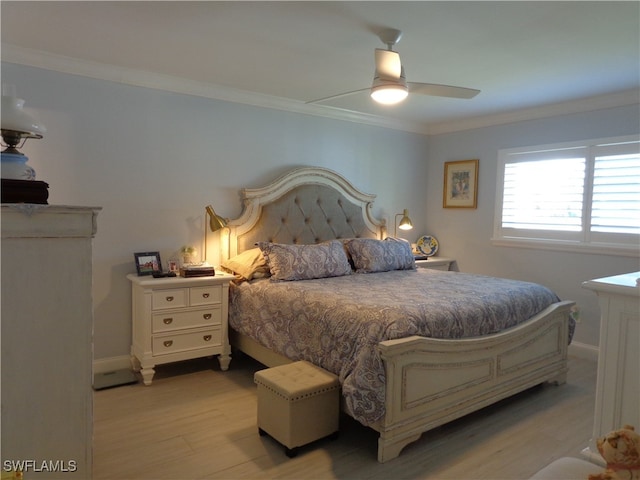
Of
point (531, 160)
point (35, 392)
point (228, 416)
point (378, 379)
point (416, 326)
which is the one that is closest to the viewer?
point (35, 392)

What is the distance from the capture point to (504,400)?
2969 millimetres

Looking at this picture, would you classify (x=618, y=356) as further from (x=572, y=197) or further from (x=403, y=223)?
(x=403, y=223)

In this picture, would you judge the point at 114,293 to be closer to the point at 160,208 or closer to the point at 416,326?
the point at 160,208

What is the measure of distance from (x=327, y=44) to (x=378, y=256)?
185cm

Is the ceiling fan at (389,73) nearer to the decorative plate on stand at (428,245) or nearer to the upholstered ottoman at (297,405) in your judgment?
the upholstered ottoman at (297,405)

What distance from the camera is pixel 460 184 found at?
192 inches

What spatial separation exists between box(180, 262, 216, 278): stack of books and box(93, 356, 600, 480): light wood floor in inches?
31.2

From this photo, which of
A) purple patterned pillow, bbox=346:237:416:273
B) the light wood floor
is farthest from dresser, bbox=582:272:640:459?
purple patterned pillow, bbox=346:237:416:273

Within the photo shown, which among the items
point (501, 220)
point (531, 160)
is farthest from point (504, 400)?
point (531, 160)

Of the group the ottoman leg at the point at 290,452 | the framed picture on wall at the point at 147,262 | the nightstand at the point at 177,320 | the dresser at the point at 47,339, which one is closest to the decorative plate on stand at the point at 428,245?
the nightstand at the point at 177,320

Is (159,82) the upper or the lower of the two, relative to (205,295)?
upper

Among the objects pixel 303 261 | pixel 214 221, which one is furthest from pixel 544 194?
pixel 214 221

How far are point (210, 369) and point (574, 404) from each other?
2603mm

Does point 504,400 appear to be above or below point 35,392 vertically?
below
